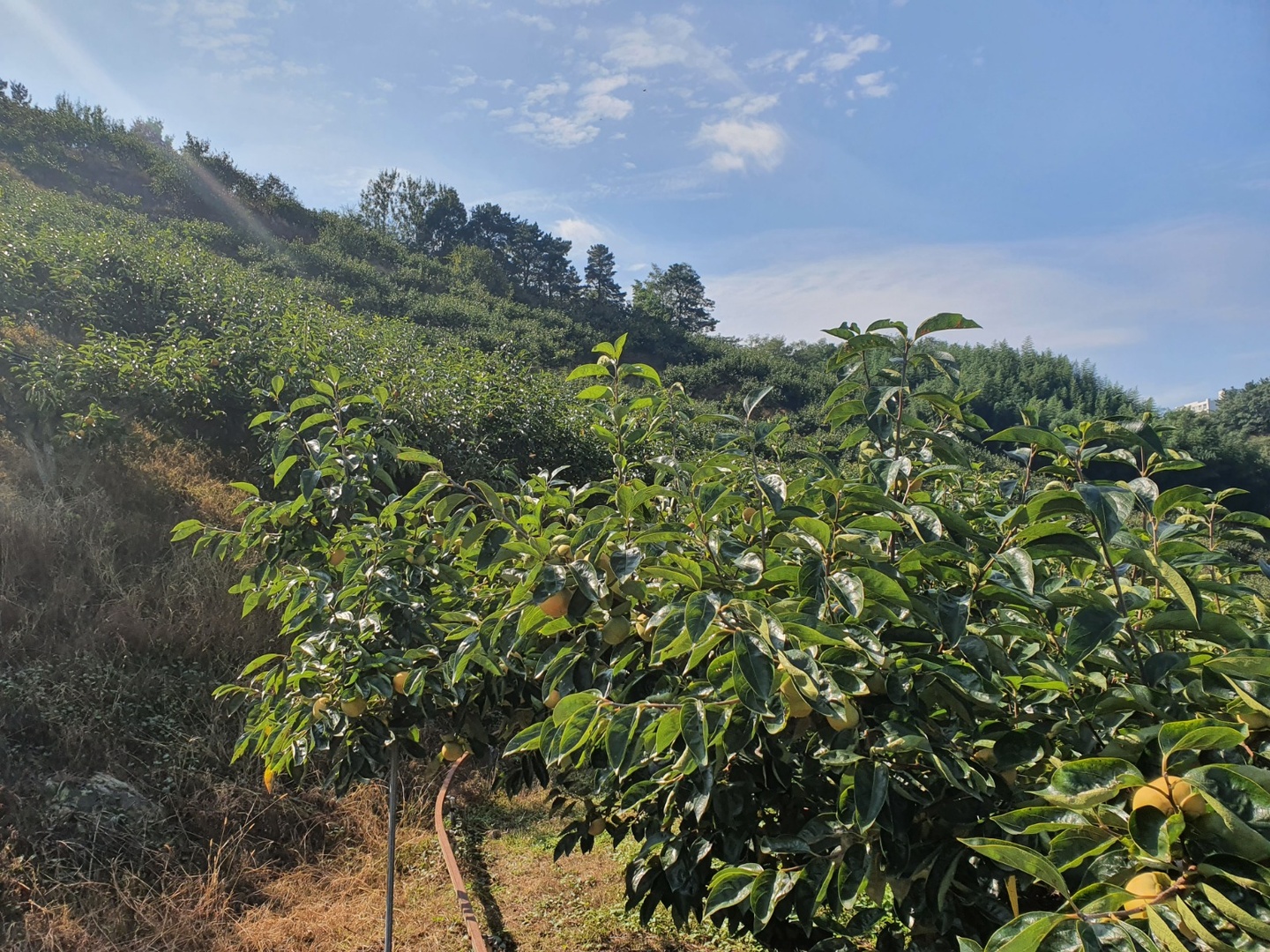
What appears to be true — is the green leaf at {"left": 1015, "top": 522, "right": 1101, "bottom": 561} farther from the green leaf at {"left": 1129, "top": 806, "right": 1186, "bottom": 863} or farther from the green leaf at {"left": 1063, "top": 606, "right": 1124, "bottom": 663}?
the green leaf at {"left": 1129, "top": 806, "right": 1186, "bottom": 863}

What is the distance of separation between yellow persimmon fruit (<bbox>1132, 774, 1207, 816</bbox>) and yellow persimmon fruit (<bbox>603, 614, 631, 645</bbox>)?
74cm

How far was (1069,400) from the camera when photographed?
27797 mm

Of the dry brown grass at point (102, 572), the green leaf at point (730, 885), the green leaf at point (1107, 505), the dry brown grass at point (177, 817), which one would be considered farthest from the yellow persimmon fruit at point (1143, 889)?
the dry brown grass at point (102, 572)

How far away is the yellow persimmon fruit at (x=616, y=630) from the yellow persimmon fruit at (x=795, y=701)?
35 cm

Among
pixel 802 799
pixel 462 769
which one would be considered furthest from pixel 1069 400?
pixel 802 799

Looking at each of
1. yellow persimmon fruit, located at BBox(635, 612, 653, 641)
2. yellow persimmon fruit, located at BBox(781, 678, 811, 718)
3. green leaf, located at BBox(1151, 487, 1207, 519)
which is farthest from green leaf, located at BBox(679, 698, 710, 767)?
green leaf, located at BBox(1151, 487, 1207, 519)

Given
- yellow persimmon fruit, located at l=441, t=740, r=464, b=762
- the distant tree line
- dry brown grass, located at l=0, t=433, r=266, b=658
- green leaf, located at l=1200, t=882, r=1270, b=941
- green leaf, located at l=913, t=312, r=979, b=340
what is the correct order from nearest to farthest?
green leaf, located at l=1200, t=882, r=1270, b=941
green leaf, located at l=913, t=312, r=979, b=340
yellow persimmon fruit, located at l=441, t=740, r=464, b=762
dry brown grass, located at l=0, t=433, r=266, b=658
the distant tree line

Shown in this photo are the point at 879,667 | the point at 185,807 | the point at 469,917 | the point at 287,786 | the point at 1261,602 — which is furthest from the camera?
the point at 287,786

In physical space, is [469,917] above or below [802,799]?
below

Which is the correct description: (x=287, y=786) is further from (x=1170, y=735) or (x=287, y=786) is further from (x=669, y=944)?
(x=1170, y=735)

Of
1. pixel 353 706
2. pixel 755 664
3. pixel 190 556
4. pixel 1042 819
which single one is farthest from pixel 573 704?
pixel 190 556

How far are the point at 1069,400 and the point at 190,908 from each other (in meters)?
31.7

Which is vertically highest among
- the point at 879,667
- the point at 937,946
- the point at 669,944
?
the point at 879,667

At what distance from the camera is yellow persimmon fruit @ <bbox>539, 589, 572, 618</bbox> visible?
1134mm
